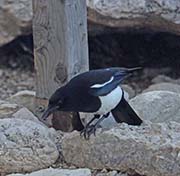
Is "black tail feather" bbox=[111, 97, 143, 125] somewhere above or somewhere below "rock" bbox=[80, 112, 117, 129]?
above

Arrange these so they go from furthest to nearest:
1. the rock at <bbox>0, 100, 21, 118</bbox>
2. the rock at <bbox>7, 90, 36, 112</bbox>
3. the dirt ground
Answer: the dirt ground → the rock at <bbox>7, 90, 36, 112</bbox> → the rock at <bbox>0, 100, 21, 118</bbox>

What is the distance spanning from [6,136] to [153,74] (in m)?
2.13

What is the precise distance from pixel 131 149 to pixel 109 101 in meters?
0.27

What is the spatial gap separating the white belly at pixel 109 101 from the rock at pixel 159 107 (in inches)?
16.6

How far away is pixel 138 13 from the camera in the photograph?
12.6ft

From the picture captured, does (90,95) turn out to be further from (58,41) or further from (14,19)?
(14,19)

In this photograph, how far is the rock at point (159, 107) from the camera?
3012 mm

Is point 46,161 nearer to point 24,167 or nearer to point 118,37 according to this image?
point 24,167

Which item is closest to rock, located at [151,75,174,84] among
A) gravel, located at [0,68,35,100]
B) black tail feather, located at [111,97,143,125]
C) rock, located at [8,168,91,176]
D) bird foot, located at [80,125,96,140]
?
gravel, located at [0,68,35,100]

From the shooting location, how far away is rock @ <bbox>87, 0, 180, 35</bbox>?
12.4 ft

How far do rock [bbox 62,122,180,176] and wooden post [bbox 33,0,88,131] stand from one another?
538 mm

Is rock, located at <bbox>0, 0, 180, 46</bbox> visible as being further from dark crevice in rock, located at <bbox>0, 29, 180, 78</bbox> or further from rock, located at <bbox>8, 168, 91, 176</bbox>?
rock, located at <bbox>8, 168, 91, 176</bbox>

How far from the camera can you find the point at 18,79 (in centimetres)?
458

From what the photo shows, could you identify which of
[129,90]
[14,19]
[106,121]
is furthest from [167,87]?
[14,19]
